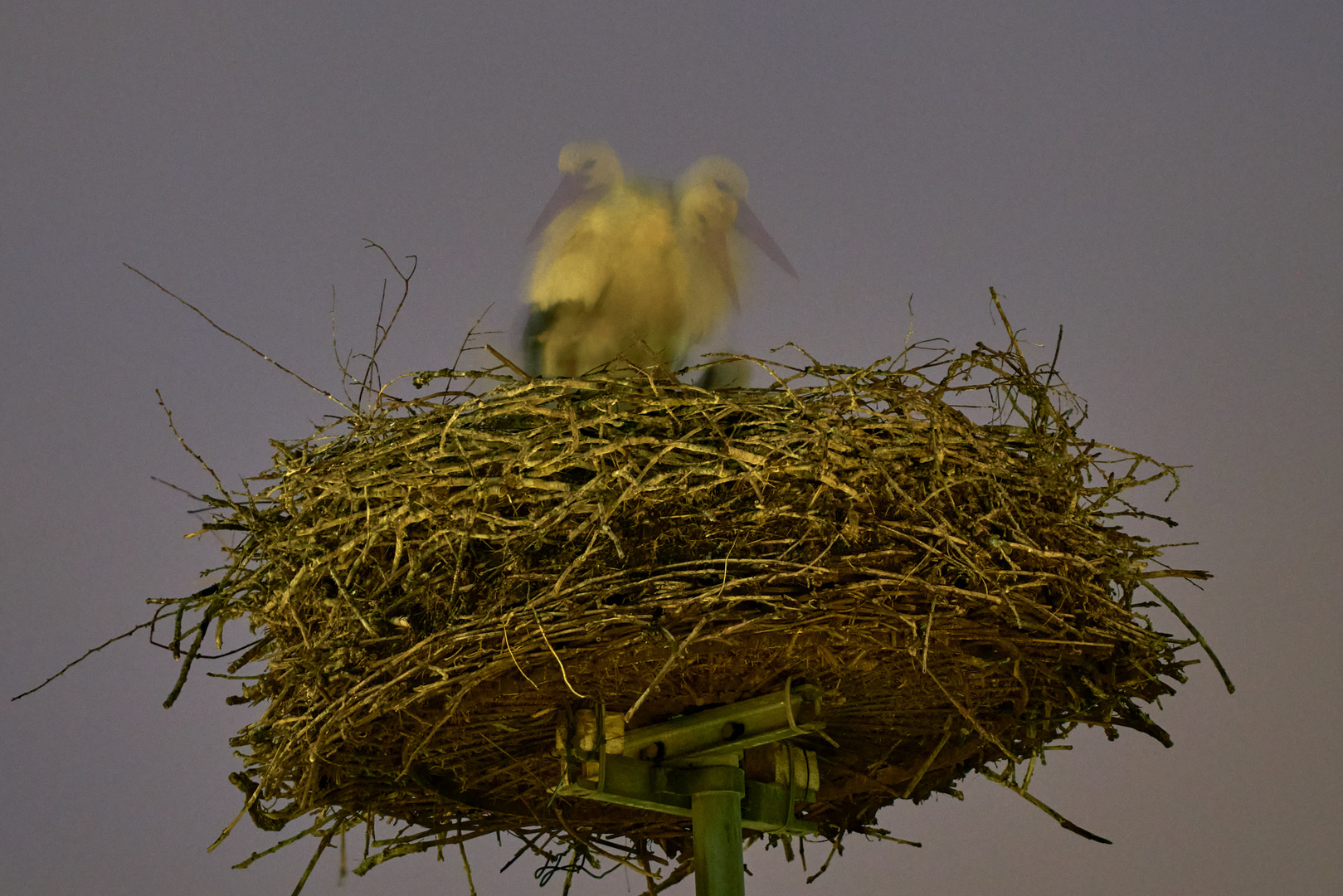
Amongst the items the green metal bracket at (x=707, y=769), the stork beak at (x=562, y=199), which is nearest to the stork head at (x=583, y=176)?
the stork beak at (x=562, y=199)

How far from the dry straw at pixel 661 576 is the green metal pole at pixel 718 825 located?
182 mm

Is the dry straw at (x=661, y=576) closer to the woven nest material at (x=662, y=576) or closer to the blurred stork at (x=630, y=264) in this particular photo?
the woven nest material at (x=662, y=576)

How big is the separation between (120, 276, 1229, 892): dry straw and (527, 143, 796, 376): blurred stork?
0.75m

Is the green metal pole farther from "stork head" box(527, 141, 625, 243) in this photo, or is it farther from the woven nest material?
"stork head" box(527, 141, 625, 243)

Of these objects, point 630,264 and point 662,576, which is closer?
point 662,576

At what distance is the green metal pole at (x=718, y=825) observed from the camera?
365cm

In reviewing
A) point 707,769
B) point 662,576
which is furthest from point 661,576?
point 707,769

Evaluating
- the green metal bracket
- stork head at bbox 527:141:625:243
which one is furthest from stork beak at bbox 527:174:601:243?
the green metal bracket

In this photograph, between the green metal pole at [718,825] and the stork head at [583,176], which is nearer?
the green metal pole at [718,825]

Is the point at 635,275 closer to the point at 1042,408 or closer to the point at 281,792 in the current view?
the point at 1042,408

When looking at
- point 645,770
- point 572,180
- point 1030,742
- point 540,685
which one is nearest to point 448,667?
point 540,685

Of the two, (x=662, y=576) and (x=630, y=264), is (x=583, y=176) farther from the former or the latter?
(x=662, y=576)

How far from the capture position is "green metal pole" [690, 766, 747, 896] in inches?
144

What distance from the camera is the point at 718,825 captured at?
369cm
